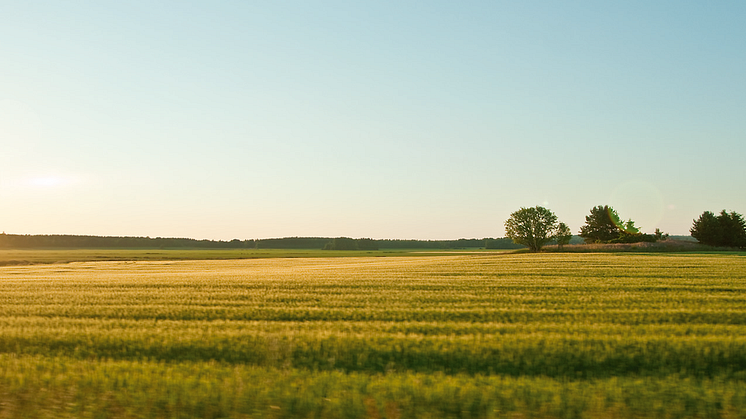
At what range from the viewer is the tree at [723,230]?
87.9 metres

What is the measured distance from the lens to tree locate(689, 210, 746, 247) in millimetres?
87938

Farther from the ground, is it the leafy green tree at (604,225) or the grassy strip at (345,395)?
the leafy green tree at (604,225)

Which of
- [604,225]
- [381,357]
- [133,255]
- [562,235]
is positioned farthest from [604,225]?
[381,357]

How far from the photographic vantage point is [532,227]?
9688 cm

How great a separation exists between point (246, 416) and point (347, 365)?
106 inches

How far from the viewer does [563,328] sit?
1111cm

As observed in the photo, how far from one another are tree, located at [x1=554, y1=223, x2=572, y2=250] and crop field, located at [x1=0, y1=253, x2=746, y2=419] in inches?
3150

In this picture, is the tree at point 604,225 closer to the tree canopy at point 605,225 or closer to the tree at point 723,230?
the tree canopy at point 605,225

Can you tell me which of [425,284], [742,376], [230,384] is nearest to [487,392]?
[230,384]

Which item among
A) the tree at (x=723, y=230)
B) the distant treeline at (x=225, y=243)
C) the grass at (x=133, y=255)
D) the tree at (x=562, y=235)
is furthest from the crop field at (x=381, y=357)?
the distant treeline at (x=225, y=243)

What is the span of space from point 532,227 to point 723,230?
31643 millimetres

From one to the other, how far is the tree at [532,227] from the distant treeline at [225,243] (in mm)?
65614

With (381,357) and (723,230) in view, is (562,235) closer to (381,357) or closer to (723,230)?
(723,230)

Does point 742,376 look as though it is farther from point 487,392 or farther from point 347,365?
point 347,365
